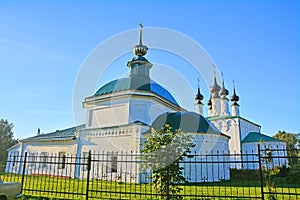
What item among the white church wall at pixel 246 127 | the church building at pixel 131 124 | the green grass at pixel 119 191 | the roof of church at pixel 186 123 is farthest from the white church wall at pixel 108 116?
the white church wall at pixel 246 127

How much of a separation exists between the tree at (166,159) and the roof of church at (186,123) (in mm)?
7177

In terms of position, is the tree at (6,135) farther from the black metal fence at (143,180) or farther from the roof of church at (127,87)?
the roof of church at (127,87)

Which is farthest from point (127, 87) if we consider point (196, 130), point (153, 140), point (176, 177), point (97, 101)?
point (176, 177)

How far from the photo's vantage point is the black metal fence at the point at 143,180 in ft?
24.2

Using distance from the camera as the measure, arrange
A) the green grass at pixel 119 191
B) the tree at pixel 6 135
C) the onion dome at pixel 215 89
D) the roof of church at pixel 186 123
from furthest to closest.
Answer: the tree at pixel 6 135 → the onion dome at pixel 215 89 → the roof of church at pixel 186 123 → the green grass at pixel 119 191

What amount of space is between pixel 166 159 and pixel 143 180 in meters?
6.72

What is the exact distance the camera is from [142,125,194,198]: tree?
723 centimetres

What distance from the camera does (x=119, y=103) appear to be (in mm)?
16766

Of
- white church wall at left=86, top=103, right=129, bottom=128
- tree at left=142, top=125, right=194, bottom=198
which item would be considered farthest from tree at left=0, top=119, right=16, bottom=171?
tree at left=142, top=125, right=194, bottom=198

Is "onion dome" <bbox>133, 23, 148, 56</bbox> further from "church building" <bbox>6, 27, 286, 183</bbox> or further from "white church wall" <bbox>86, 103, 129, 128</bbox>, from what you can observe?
"white church wall" <bbox>86, 103, 129, 128</bbox>

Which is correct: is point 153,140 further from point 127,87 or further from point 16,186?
point 127,87

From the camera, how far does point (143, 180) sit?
13539mm

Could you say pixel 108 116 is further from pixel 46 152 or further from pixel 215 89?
pixel 215 89

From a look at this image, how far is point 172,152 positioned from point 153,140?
2.86 feet
